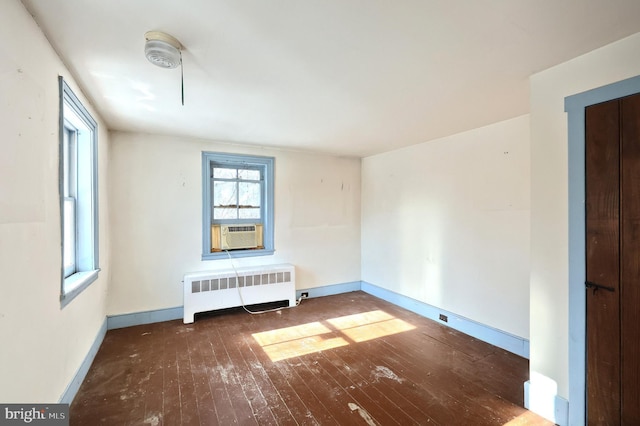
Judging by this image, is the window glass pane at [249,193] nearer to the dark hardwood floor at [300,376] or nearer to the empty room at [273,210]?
the empty room at [273,210]

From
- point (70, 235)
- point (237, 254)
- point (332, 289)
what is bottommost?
point (332, 289)

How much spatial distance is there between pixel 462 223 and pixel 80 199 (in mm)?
4029

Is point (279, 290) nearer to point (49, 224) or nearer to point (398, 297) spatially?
point (398, 297)

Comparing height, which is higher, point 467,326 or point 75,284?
point 75,284

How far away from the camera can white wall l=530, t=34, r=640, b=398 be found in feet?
5.97

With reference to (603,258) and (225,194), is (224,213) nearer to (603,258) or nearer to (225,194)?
(225,194)

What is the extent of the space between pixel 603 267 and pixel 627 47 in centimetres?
126

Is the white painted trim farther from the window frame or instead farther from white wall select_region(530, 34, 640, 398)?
the window frame

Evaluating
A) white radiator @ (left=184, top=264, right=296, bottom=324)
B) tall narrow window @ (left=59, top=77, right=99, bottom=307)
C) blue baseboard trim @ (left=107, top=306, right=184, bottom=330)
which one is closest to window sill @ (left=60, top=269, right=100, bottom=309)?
tall narrow window @ (left=59, top=77, right=99, bottom=307)

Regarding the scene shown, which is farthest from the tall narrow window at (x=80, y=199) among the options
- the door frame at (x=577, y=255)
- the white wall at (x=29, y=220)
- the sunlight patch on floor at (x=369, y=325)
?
the door frame at (x=577, y=255)

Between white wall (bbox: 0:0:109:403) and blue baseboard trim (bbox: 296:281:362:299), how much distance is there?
121 inches

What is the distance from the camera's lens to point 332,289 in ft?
15.7

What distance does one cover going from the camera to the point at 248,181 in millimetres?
4266

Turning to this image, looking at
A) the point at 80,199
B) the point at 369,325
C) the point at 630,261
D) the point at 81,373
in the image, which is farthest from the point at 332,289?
the point at 630,261
